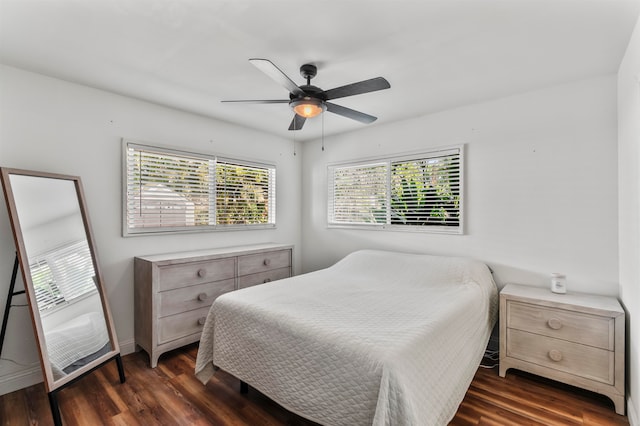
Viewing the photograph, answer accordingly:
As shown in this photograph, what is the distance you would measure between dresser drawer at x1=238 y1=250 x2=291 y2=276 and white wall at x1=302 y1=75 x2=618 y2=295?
1.44 meters

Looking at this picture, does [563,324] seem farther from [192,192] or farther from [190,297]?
[192,192]

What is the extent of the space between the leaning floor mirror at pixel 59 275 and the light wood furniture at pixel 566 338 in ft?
10.1

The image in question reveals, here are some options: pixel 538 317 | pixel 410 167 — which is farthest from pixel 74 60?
pixel 538 317

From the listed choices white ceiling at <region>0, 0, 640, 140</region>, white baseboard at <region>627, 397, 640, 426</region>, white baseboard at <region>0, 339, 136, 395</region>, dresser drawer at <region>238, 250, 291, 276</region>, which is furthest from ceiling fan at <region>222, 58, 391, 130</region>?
white baseboard at <region>0, 339, 136, 395</region>

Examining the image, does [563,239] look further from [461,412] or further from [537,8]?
[537,8]

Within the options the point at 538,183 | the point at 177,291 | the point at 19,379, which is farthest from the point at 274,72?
the point at 19,379

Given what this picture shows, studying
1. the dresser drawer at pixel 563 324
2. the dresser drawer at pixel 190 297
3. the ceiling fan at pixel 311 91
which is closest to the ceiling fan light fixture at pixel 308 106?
the ceiling fan at pixel 311 91

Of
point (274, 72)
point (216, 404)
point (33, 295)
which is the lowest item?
point (216, 404)

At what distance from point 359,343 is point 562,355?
1.74 m

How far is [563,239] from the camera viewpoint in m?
2.54

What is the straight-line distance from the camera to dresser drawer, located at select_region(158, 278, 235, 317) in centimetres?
266

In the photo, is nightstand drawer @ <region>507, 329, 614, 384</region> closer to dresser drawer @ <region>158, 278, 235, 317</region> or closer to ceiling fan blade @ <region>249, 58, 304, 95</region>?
ceiling fan blade @ <region>249, 58, 304, 95</region>

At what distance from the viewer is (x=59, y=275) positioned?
2.21m

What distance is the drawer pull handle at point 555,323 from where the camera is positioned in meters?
2.20
